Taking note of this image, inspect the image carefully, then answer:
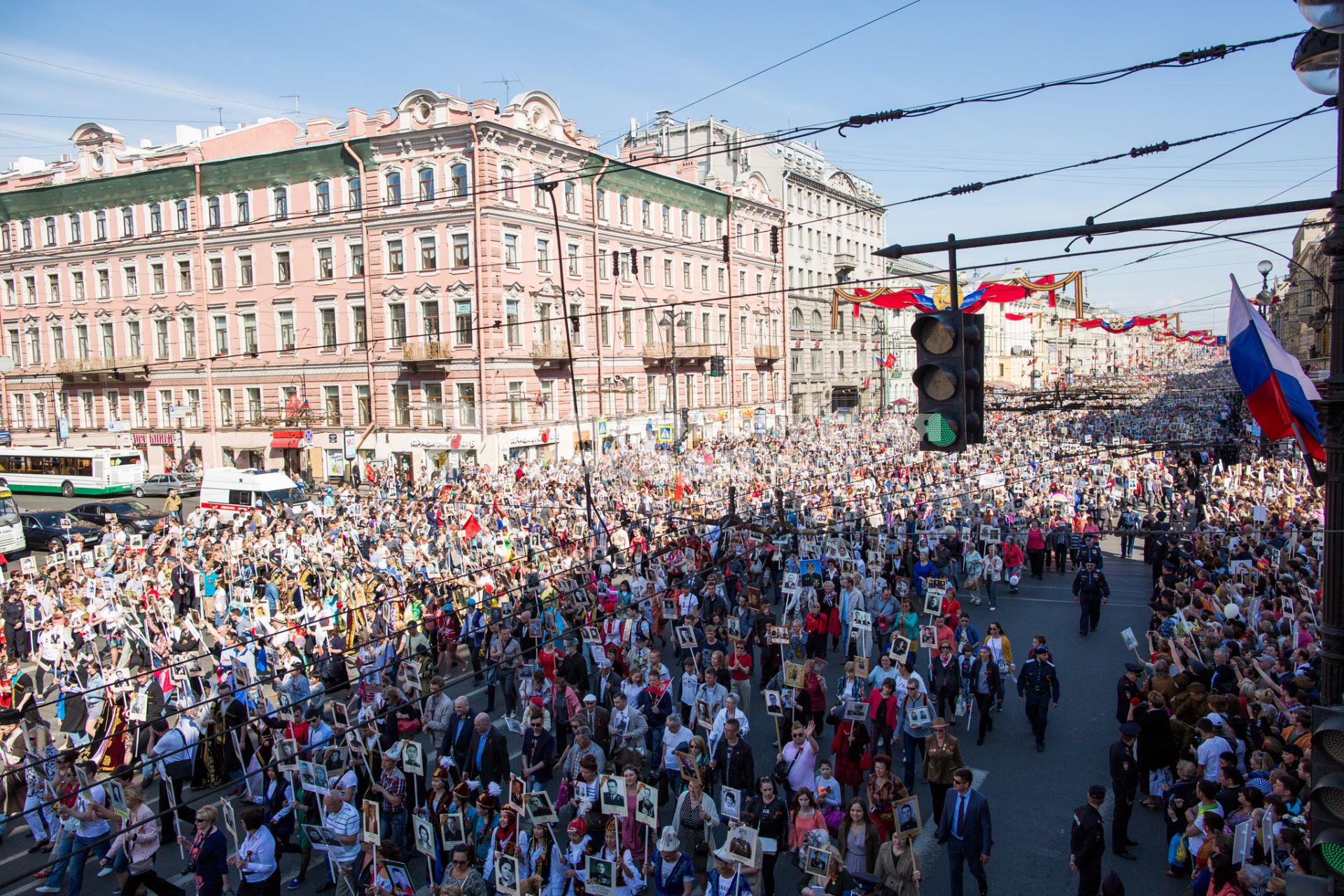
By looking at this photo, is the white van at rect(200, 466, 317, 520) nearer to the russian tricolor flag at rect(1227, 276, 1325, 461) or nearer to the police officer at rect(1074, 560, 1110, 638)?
the police officer at rect(1074, 560, 1110, 638)

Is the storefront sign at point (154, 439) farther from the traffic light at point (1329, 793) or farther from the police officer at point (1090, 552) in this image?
the traffic light at point (1329, 793)

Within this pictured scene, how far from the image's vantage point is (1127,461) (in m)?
32.9

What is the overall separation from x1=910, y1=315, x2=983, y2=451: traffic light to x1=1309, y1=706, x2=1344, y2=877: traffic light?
2.28 metres

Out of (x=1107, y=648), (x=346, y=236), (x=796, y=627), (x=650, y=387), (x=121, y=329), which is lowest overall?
(x=1107, y=648)

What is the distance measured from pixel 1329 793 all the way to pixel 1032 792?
7.95m

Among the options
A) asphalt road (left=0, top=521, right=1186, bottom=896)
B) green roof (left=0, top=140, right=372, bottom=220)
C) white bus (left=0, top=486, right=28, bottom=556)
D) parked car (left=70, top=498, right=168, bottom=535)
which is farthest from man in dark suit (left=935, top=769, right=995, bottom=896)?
green roof (left=0, top=140, right=372, bottom=220)

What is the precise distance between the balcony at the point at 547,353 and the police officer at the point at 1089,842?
3334 cm

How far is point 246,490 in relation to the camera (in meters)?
30.5

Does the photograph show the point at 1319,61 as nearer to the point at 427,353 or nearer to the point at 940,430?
the point at 940,430

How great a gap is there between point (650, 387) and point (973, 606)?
31.0 metres

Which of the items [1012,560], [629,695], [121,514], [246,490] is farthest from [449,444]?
[629,695]

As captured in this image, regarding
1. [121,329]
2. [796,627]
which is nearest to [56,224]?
[121,329]

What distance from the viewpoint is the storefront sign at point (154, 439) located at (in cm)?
4522

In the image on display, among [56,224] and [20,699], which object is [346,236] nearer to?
[56,224]
